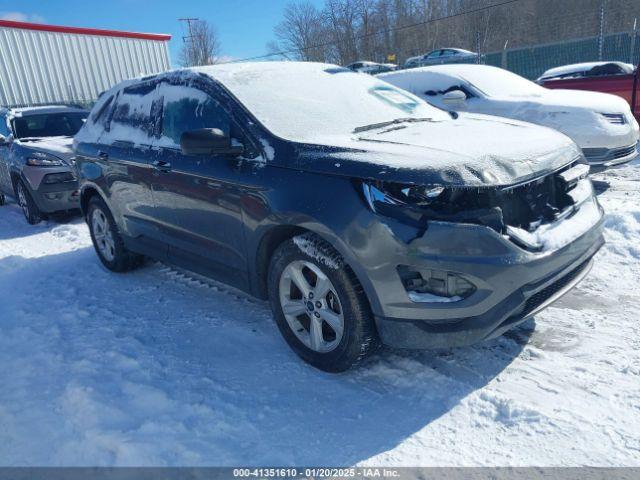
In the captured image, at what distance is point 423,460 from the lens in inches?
88.3

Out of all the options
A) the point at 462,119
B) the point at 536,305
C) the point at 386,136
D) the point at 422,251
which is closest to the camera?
the point at 422,251

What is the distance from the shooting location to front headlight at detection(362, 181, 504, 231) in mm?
2402

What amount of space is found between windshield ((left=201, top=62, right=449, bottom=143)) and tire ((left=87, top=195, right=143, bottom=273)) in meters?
1.93

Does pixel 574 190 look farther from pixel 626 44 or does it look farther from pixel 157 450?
pixel 626 44

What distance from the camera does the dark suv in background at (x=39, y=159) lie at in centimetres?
700

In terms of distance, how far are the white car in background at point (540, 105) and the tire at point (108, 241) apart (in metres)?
4.09

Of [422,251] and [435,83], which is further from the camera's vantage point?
[435,83]

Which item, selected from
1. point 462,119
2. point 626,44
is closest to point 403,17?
point 626,44

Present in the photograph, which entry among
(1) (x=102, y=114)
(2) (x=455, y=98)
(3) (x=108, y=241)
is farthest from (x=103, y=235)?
(2) (x=455, y=98)

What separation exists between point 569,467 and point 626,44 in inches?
812

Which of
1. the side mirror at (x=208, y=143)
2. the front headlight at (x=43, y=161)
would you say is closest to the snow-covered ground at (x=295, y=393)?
the side mirror at (x=208, y=143)

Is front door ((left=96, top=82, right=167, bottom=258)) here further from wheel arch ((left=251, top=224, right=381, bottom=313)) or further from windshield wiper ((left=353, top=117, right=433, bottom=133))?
windshield wiper ((left=353, top=117, right=433, bottom=133))

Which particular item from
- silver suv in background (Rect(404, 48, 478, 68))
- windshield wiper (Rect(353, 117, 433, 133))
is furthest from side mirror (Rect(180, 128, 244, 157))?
silver suv in background (Rect(404, 48, 478, 68))

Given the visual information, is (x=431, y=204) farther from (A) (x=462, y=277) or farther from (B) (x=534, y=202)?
(B) (x=534, y=202)
